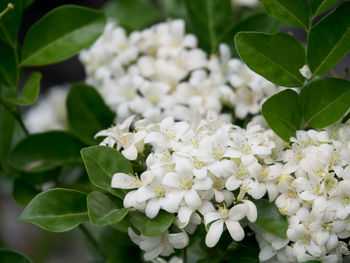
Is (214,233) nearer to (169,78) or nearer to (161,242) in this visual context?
(161,242)

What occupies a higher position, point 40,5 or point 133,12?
point 133,12

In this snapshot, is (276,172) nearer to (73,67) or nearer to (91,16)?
(91,16)

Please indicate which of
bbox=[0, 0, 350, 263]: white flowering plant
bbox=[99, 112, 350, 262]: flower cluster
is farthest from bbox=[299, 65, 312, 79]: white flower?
bbox=[99, 112, 350, 262]: flower cluster

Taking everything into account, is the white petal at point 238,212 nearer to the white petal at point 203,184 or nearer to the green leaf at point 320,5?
the white petal at point 203,184

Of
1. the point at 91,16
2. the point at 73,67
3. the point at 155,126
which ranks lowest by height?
the point at 73,67

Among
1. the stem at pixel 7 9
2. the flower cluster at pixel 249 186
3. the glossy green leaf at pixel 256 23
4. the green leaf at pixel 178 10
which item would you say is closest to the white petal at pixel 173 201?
the flower cluster at pixel 249 186

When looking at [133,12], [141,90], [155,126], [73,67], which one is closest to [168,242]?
[155,126]
